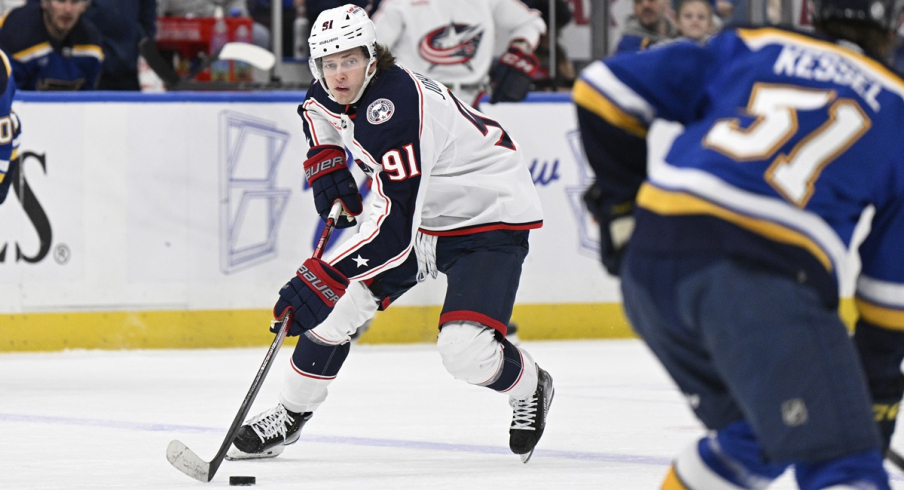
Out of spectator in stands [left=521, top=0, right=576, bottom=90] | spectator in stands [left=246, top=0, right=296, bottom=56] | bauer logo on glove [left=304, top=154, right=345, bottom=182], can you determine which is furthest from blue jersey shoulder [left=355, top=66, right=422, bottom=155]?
spectator in stands [left=521, top=0, right=576, bottom=90]

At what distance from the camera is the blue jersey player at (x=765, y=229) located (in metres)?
1.78

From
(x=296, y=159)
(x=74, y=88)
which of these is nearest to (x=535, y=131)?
(x=296, y=159)

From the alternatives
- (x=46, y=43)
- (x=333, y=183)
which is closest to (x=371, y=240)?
(x=333, y=183)

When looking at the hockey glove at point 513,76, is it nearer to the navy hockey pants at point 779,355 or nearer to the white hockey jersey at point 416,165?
the white hockey jersey at point 416,165

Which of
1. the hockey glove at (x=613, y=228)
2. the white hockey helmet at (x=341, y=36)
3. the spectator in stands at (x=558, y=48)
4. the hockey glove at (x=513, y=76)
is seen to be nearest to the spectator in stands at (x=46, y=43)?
the hockey glove at (x=513, y=76)

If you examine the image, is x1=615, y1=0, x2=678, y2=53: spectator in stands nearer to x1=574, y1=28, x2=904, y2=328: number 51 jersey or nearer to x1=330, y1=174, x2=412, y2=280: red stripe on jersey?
x1=330, y1=174, x2=412, y2=280: red stripe on jersey

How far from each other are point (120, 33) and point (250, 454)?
12.3ft

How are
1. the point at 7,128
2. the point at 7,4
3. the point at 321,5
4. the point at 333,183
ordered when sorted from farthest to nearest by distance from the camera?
the point at 7,4 → the point at 321,5 → the point at 7,128 → the point at 333,183

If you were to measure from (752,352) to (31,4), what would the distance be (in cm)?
551

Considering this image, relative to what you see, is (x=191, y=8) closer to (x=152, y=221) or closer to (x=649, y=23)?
(x=152, y=221)

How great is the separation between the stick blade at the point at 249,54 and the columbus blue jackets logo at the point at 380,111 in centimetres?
318

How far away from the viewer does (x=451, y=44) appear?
673cm

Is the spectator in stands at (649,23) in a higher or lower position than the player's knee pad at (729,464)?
lower

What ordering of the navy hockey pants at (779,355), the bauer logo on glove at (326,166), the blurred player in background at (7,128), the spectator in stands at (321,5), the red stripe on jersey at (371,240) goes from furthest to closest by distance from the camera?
the spectator in stands at (321,5), the blurred player in background at (7,128), the bauer logo on glove at (326,166), the red stripe on jersey at (371,240), the navy hockey pants at (779,355)
